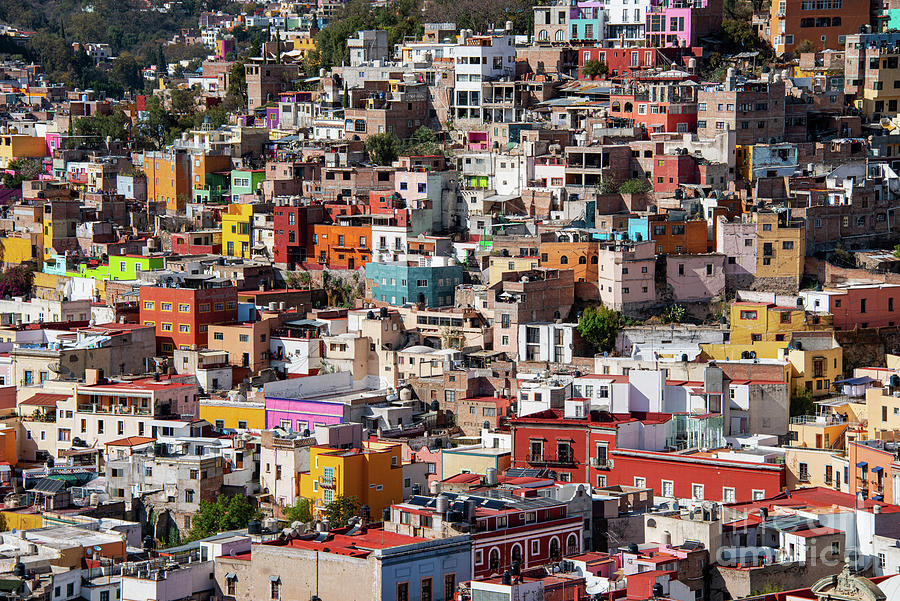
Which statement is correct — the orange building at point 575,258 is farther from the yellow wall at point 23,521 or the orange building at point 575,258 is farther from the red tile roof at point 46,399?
the yellow wall at point 23,521

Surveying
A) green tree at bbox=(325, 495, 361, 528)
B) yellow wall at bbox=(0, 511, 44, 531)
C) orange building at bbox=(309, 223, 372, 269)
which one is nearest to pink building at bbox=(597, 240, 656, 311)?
orange building at bbox=(309, 223, 372, 269)

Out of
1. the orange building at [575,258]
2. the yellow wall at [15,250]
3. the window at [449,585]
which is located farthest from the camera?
the yellow wall at [15,250]

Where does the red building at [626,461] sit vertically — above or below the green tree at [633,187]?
below

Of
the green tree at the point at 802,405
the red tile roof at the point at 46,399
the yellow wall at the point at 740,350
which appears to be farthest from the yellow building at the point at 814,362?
the red tile roof at the point at 46,399

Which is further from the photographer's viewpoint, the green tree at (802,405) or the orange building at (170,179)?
the orange building at (170,179)

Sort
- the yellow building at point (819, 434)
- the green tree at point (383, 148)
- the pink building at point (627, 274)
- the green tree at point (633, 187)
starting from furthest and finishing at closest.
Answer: the green tree at point (383, 148), the green tree at point (633, 187), the pink building at point (627, 274), the yellow building at point (819, 434)

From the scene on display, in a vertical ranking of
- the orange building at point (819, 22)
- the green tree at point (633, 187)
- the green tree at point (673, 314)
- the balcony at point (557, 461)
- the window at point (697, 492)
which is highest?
the orange building at point (819, 22)

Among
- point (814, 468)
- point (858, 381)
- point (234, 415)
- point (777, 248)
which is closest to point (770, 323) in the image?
point (858, 381)
